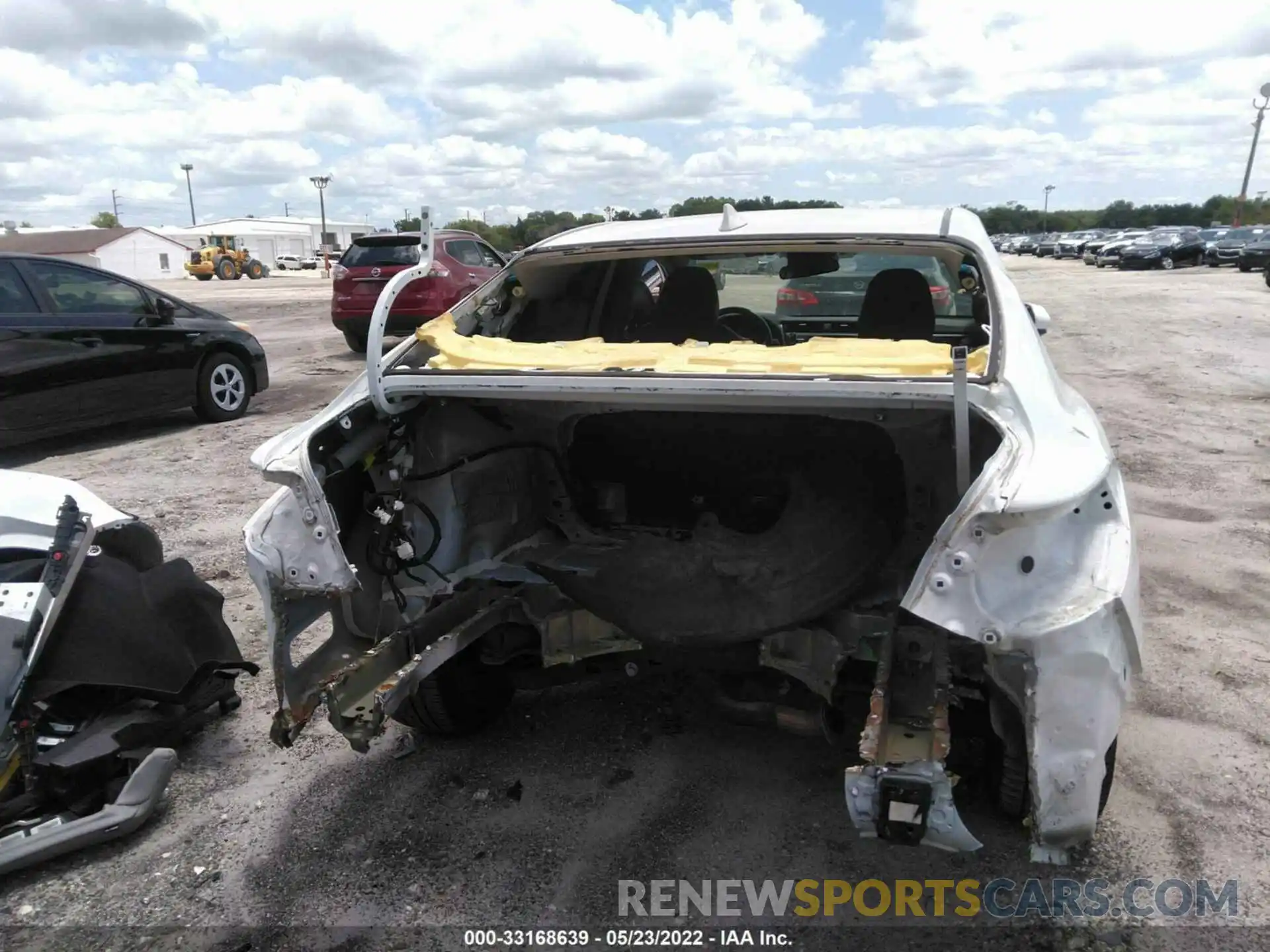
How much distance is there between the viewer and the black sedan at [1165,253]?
111 feet

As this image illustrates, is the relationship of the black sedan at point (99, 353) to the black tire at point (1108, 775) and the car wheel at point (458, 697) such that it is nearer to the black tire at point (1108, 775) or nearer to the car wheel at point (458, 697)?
the car wheel at point (458, 697)

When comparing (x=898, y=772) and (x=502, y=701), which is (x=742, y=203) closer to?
(x=502, y=701)

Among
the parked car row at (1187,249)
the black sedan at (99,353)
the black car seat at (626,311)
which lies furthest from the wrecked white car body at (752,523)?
the parked car row at (1187,249)

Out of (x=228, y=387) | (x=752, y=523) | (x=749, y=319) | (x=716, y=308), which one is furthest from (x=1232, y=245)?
(x=752, y=523)

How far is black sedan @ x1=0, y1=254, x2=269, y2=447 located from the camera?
7258mm

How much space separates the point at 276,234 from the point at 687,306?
81.8 metres

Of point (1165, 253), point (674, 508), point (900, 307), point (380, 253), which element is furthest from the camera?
point (1165, 253)

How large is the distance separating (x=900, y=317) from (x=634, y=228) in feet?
3.84

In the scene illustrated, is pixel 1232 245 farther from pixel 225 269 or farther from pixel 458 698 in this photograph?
pixel 225 269

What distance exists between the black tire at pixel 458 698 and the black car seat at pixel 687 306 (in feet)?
5.29

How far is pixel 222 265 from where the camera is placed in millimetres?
46188

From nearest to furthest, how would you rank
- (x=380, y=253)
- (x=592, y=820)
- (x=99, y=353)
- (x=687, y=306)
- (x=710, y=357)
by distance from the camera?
1. (x=710, y=357)
2. (x=592, y=820)
3. (x=687, y=306)
4. (x=99, y=353)
5. (x=380, y=253)

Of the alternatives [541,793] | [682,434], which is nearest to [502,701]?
[541,793]

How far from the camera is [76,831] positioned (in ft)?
8.89
